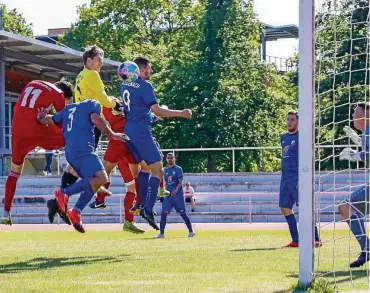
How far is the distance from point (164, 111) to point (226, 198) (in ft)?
69.1

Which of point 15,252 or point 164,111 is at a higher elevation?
point 164,111

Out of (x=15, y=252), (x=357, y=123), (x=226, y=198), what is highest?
(x=357, y=123)

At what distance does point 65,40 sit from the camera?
218ft

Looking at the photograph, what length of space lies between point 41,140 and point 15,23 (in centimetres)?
6008

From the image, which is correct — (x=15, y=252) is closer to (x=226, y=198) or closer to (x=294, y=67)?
(x=226, y=198)

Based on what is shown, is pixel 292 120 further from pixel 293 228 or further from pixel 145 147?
pixel 145 147

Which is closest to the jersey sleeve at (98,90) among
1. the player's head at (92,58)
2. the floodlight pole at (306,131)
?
the player's head at (92,58)

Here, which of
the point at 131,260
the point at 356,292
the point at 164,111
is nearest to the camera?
the point at 356,292

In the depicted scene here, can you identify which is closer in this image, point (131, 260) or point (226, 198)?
point (131, 260)

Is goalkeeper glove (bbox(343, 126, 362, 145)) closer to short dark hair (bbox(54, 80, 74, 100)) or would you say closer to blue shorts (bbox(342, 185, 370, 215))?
blue shorts (bbox(342, 185, 370, 215))

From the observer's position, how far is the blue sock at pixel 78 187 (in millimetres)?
12234

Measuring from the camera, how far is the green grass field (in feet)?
28.4

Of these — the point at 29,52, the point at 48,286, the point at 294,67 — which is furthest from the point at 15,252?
the point at 294,67

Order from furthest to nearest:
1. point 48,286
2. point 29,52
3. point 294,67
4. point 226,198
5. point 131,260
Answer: point 294,67, point 29,52, point 226,198, point 131,260, point 48,286
